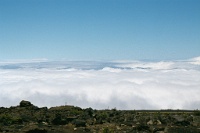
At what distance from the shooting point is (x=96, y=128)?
32312 millimetres

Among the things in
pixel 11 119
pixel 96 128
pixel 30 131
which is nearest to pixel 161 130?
pixel 96 128

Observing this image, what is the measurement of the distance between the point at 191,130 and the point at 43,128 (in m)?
13.6

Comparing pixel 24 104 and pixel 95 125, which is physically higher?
pixel 24 104

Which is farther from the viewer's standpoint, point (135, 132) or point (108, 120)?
point (108, 120)

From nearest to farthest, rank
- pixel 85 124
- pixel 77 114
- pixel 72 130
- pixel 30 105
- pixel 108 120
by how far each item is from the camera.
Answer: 1. pixel 72 130
2. pixel 85 124
3. pixel 108 120
4. pixel 77 114
5. pixel 30 105

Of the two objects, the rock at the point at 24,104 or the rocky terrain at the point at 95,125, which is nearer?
the rocky terrain at the point at 95,125

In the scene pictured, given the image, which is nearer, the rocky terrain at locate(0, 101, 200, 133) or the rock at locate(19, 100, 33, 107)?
the rocky terrain at locate(0, 101, 200, 133)

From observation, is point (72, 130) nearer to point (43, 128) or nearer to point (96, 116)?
point (43, 128)

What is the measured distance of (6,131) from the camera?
96.8 ft

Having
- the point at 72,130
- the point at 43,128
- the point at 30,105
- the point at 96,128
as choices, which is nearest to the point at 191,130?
the point at 96,128

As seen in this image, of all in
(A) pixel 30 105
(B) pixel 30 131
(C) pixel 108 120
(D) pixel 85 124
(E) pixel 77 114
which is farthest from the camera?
(A) pixel 30 105

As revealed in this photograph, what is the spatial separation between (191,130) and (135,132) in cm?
520

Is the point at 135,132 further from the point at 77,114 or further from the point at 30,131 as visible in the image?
the point at 77,114

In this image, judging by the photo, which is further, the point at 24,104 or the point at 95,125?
the point at 24,104
